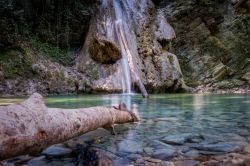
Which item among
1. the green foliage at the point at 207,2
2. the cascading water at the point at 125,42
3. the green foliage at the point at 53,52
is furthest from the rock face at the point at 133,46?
the green foliage at the point at 207,2

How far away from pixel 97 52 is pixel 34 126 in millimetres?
12927

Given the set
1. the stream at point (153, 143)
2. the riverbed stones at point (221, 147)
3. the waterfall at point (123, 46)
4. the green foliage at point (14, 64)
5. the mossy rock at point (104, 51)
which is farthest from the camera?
the mossy rock at point (104, 51)

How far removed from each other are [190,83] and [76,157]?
63.1 ft

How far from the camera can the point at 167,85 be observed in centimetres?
1622

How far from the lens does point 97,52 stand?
47.9 feet

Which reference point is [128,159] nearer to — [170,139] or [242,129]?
[170,139]

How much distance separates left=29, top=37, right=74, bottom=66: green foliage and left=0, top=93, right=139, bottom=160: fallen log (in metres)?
12.0

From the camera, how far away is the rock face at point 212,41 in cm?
2070

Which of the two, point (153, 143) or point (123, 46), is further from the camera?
point (123, 46)

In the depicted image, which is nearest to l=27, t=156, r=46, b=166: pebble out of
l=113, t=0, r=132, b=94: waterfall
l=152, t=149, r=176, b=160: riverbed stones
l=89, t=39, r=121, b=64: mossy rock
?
l=152, t=149, r=176, b=160: riverbed stones

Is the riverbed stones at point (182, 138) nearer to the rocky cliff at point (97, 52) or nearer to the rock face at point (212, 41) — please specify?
the rocky cliff at point (97, 52)

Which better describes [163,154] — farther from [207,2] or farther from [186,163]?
[207,2]

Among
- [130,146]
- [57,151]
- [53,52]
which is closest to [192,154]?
[130,146]

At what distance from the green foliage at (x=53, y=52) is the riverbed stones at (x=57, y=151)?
38.7 ft
